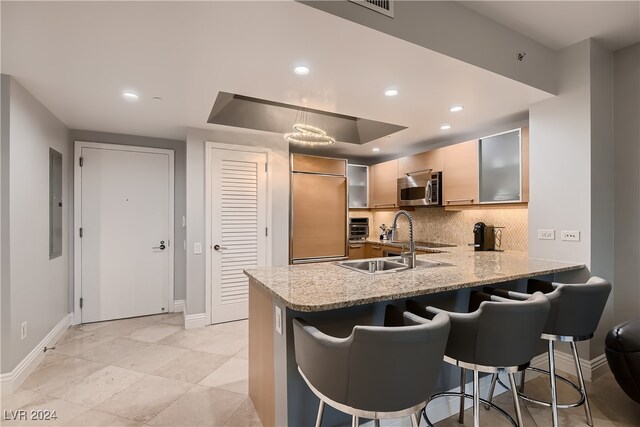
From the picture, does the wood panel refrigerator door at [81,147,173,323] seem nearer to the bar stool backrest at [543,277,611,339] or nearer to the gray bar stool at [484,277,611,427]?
the gray bar stool at [484,277,611,427]

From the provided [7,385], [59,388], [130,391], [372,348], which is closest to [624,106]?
[372,348]

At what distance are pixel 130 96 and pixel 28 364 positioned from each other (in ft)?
7.94

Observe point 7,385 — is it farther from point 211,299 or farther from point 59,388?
point 211,299

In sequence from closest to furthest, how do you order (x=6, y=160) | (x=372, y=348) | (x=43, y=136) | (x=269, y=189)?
(x=372, y=348) < (x=6, y=160) < (x=43, y=136) < (x=269, y=189)

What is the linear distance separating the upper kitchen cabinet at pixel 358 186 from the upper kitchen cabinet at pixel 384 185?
81mm

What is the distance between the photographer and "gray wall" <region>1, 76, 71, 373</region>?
2.25m

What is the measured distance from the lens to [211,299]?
3.69 metres

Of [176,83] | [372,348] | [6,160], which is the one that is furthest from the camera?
[176,83]

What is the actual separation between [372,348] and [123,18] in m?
2.05

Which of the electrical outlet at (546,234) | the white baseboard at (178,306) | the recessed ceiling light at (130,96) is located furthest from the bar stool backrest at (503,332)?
the white baseboard at (178,306)

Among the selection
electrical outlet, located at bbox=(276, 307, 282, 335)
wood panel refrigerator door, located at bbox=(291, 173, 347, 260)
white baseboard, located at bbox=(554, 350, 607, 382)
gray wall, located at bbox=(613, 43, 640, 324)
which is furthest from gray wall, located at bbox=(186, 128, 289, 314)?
white baseboard, located at bbox=(554, 350, 607, 382)

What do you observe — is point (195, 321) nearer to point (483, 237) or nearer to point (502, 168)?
point (483, 237)

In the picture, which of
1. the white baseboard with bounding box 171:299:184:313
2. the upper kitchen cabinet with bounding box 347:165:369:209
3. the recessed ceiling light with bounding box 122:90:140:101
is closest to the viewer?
the recessed ceiling light with bounding box 122:90:140:101

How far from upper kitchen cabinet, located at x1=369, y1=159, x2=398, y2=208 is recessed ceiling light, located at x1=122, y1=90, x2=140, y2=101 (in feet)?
11.7
